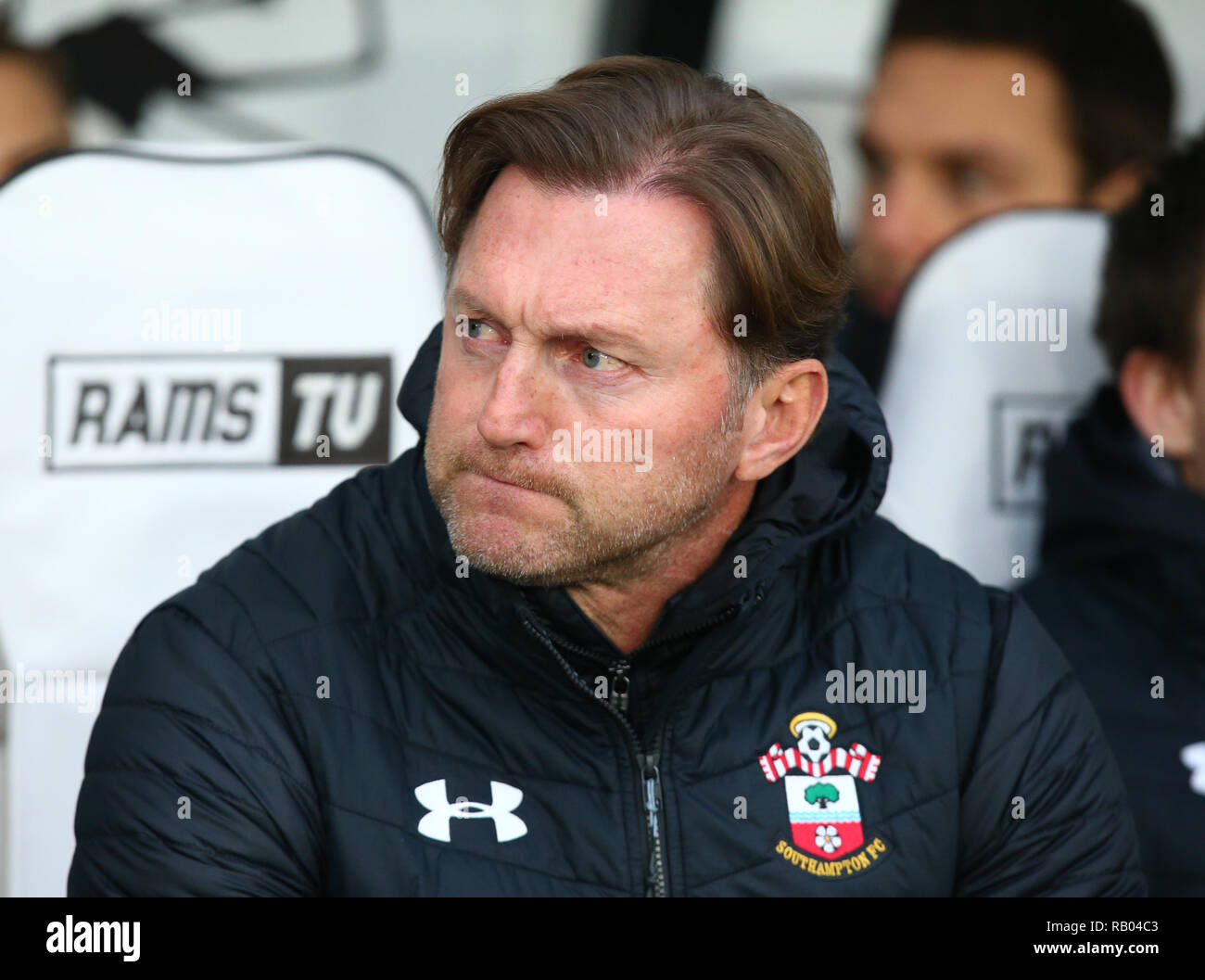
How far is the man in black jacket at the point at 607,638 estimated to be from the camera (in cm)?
162

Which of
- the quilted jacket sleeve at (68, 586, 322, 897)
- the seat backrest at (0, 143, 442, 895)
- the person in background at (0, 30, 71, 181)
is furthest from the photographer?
the person in background at (0, 30, 71, 181)

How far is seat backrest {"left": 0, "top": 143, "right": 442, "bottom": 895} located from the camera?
227 cm

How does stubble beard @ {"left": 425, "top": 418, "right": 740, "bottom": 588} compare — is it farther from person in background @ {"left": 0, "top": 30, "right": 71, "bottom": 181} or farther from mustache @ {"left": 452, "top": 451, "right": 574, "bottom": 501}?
person in background @ {"left": 0, "top": 30, "right": 71, "bottom": 181}

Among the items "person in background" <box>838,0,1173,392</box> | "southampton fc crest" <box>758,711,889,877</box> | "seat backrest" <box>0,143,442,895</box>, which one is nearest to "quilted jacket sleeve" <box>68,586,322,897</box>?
"southampton fc crest" <box>758,711,889,877</box>

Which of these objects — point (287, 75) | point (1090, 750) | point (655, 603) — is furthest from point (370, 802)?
point (287, 75)

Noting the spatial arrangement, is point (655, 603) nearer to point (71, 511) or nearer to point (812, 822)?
point (812, 822)

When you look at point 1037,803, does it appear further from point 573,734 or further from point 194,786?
point 194,786

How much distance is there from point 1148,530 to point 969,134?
2.68 ft

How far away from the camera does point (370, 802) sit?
164 centimetres

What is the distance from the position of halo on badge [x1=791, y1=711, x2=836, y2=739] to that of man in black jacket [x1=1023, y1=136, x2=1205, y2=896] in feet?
2.43

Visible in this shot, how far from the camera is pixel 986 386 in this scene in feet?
8.59

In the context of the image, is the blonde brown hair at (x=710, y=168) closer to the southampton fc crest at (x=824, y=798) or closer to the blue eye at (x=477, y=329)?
the blue eye at (x=477, y=329)

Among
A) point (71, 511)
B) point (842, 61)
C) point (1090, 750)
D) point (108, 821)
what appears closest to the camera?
point (108, 821)

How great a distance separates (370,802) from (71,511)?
91 centimetres
